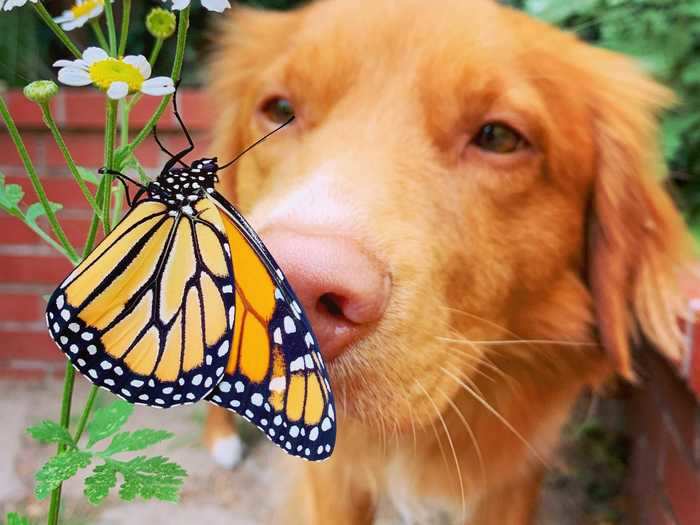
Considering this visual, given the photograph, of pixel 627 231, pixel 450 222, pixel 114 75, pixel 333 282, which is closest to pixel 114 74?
pixel 114 75

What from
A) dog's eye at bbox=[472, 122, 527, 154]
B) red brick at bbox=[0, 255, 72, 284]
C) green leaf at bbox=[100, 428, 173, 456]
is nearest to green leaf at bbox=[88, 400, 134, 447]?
green leaf at bbox=[100, 428, 173, 456]

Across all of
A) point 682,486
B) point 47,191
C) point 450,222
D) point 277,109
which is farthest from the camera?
point 47,191

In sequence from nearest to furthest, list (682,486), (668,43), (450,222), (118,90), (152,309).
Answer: (118,90), (152,309), (450,222), (682,486), (668,43)

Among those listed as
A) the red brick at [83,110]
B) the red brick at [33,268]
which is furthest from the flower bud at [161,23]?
the red brick at [33,268]

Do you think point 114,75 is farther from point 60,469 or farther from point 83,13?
point 60,469

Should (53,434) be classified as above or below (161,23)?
below

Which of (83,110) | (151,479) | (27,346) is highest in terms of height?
(151,479)

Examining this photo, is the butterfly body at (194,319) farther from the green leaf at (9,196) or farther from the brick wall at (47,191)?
the brick wall at (47,191)
